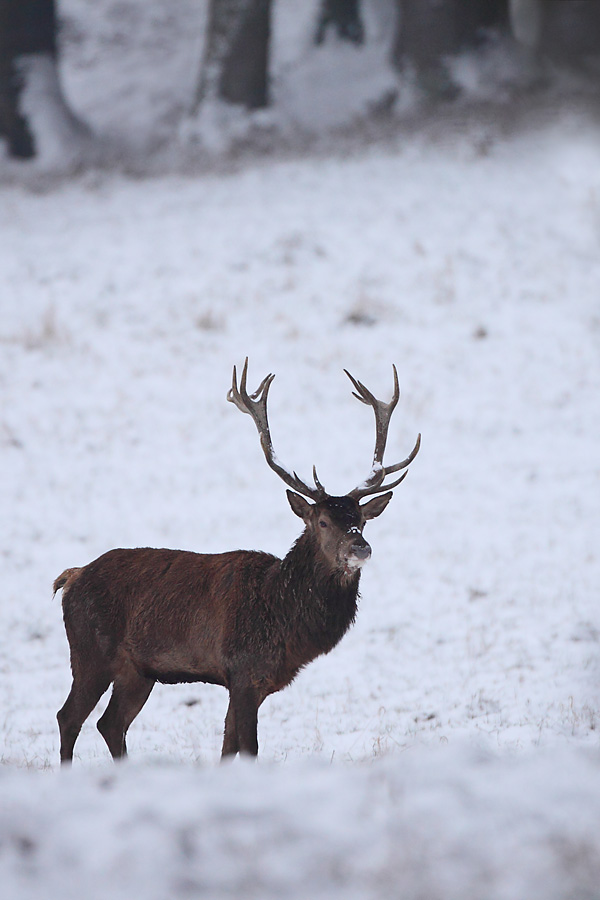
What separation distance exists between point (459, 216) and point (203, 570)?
14951 mm

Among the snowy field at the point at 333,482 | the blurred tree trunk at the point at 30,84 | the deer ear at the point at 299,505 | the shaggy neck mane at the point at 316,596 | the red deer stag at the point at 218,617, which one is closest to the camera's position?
the snowy field at the point at 333,482

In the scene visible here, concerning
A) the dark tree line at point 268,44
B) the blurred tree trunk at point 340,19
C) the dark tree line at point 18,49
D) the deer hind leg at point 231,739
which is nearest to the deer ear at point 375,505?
the deer hind leg at point 231,739

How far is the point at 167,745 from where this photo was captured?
6879 mm

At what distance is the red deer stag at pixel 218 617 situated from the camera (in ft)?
18.0

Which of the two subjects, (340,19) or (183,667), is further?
(340,19)

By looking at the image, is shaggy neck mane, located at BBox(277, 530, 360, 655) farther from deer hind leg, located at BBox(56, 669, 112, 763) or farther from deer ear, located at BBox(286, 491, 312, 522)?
deer hind leg, located at BBox(56, 669, 112, 763)

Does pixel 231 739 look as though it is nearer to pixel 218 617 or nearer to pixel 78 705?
pixel 218 617

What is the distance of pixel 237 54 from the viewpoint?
24.4 meters

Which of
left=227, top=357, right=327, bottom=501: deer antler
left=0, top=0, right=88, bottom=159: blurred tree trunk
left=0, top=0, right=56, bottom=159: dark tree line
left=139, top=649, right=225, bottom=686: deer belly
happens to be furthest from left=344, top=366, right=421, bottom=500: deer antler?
left=0, top=0, right=56, bottom=159: dark tree line

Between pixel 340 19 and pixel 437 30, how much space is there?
302 centimetres

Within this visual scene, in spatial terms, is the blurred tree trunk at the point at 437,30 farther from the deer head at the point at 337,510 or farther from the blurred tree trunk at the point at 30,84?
the deer head at the point at 337,510

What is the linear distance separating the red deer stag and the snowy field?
0.51m

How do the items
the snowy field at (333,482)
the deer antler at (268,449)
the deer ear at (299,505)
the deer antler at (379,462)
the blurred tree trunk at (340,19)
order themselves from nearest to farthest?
the snowy field at (333,482)
the deer ear at (299,505)
the deer antler at (268,449)
the deer antler at (379,462)
the blurred tree trunk at (340,19)

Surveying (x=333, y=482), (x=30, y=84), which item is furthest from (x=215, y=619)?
(x=30, y=84)
